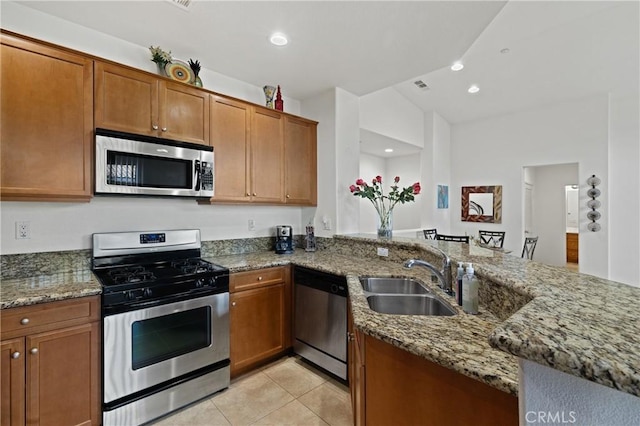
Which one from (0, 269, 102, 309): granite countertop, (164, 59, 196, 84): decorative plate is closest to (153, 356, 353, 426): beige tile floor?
(0, 269, 102, 309): granite countertop

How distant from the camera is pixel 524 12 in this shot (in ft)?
10.6

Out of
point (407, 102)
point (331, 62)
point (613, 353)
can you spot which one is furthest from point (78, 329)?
point (407, 102)

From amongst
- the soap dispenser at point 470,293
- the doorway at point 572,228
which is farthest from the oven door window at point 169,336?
the doorway at point 572,228

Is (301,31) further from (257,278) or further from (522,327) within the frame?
(522,327)

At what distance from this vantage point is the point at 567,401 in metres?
0.53

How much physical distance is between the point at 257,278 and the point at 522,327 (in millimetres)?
2148

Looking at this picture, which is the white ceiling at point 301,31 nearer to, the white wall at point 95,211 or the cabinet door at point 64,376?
the white wall at point 95,211

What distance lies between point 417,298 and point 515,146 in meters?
5.70

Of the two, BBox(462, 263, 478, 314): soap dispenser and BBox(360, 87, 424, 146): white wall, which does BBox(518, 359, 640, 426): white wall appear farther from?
BBox(360, 87, 424, 146): white wall

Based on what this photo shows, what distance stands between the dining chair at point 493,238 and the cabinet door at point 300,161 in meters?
4.09

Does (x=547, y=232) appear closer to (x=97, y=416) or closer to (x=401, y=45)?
(x=401, y=45)

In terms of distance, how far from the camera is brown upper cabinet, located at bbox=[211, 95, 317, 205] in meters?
2.67

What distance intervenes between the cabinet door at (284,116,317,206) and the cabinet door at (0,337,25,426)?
7.27 feet

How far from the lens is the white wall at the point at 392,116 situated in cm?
460
